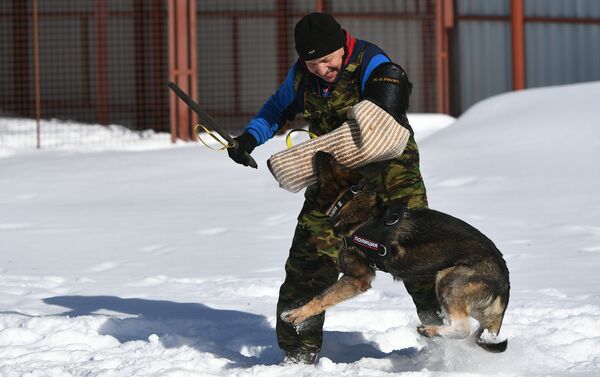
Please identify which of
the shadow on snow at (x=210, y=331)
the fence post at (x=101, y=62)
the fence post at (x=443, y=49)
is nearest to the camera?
the shadow on snow at (x=210, y=331)

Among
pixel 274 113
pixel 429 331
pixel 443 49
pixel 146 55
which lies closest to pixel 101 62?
pixel 146 55

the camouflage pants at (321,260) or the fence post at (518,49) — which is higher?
the fence post at (518,49)

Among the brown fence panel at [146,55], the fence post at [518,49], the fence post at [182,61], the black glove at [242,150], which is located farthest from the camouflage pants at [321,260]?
the fence post at [518,49]

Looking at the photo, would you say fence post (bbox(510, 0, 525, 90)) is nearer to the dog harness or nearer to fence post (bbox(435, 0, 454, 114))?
fence post (bbox(435, 0, 454, 114))

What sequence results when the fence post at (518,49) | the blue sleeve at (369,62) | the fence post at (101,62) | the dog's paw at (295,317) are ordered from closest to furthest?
the blue sleeve at (369,62) < the dog's paw at (295,317) < the fence post at (101,62) < the fence post at (518,49)

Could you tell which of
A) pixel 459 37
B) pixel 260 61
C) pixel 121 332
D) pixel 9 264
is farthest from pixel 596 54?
pixel 121 332

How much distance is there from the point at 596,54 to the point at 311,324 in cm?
1440

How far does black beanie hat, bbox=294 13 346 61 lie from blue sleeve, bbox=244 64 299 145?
39 centimetres

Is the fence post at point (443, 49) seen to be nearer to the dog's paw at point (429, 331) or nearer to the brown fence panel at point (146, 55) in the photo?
the brown fence panel at point (146, 55)

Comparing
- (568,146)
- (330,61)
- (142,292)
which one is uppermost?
(330,61)

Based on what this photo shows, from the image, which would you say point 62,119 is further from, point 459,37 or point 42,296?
point 42,296

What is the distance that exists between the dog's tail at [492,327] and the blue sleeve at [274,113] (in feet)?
4.24

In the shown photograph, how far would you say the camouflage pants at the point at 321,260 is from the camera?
4.53 metres

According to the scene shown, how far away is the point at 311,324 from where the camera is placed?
4645mm
